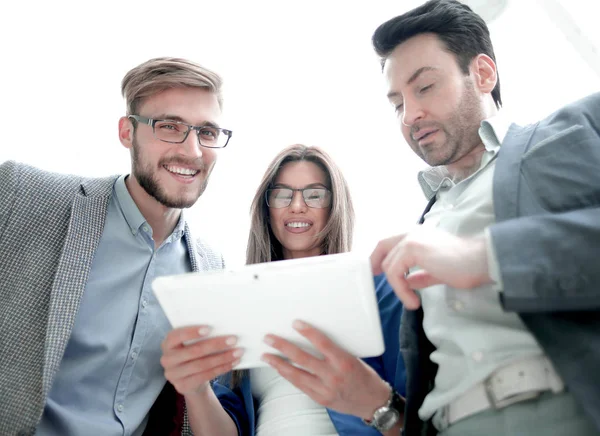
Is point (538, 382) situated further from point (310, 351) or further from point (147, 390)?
point (147, 390)

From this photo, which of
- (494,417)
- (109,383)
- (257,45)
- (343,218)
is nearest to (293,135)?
(257,45)

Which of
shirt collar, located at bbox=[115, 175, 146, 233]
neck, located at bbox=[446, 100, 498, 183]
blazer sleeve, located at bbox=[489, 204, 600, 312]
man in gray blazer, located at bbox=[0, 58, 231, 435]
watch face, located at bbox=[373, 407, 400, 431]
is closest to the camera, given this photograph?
blazer sleeve, located at bbox=[489, 204, 600, 312]

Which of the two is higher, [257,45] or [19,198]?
[257,45]

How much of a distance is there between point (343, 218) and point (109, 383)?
3.07 ft

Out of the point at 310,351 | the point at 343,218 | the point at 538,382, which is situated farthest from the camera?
the point at 343,218

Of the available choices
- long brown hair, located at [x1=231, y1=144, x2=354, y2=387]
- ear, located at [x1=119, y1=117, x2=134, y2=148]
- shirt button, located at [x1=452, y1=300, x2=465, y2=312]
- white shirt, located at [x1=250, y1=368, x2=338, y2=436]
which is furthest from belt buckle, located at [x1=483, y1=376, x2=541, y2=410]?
ear, located at [x1=119, y1=117, x2=134, y2=148]

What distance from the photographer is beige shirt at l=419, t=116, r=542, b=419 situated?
0.85m

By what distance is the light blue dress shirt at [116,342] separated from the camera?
1243 mm

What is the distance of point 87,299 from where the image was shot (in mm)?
1353

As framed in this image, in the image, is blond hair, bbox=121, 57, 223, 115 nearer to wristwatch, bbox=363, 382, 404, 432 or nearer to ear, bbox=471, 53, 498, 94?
ear, bbox=471, 53, 498, 94

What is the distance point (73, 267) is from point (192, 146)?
0.57 metres

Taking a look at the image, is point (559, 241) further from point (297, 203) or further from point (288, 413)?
point (297, 203)

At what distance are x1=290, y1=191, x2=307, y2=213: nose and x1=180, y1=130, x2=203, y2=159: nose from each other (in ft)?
1.23

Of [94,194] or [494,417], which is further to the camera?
[94,194]
